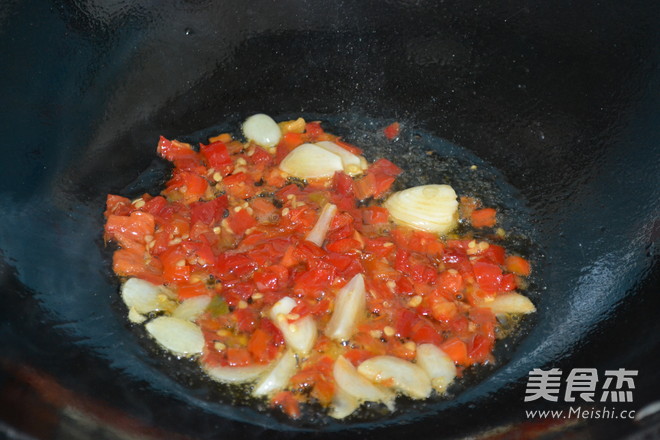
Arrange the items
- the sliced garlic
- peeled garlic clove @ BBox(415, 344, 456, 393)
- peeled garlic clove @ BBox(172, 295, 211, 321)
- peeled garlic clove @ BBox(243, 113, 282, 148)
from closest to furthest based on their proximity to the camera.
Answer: peeled garlic clove @ BBox(415, 344, 456, 393)
peeled garlic clove @ BBox(172, 295, 211, 321)
the sliced garlic
peeled garlic clove @ BBox(243, 113, 282, 148)

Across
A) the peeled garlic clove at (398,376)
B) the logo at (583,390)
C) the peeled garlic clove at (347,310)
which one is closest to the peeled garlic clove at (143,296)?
the peeled garlic clove at (347,310)

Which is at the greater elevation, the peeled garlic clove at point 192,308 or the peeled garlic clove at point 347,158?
the peeled garlic clove at point 347,158

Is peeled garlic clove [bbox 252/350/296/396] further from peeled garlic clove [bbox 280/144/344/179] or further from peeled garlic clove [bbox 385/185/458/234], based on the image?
peeled garlic clove [bbox 280/144/344/179]

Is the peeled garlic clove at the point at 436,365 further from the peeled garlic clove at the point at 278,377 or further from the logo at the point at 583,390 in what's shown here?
the peeled garlic clove at the point at 278,377

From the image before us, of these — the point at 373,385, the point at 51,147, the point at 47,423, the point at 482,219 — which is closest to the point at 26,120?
the point at 51,147

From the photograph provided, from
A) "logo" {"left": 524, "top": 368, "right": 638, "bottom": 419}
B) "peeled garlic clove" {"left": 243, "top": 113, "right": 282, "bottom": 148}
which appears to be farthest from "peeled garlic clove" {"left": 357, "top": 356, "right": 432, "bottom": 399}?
"peeled garlic clove" {"left": 243, "top": 113, "right": 282, "bottom": 148}

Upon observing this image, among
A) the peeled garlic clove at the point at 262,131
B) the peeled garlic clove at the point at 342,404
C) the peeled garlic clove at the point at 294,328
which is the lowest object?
the peeled garlic clove at the point at 342,404
